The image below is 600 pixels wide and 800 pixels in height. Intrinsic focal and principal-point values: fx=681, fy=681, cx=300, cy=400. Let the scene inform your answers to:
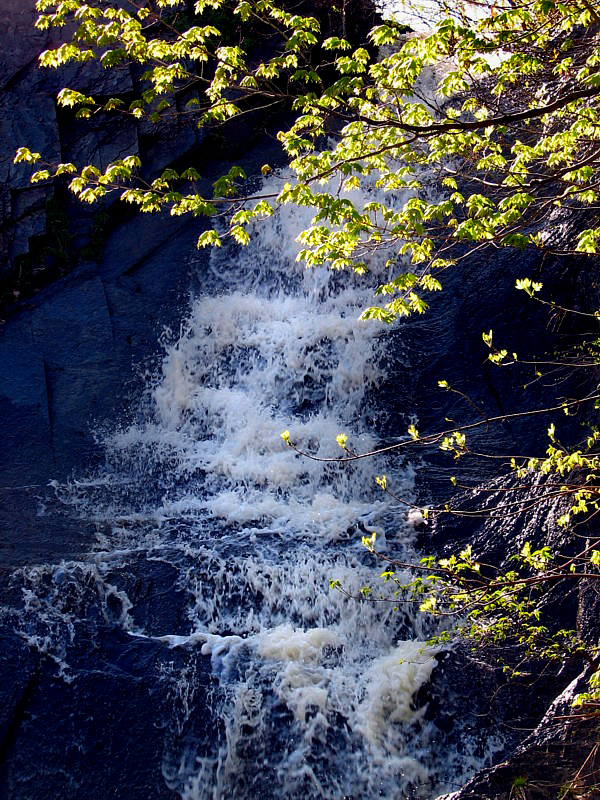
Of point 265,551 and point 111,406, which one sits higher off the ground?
point 111,406

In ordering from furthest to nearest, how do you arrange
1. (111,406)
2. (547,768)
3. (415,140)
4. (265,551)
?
(111,406) → (265,551) → (415,140) → (547,768)

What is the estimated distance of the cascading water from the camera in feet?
17.7

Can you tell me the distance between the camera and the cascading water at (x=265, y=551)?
5.40m

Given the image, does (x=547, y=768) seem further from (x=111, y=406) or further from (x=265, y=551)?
(x=111, y=406)

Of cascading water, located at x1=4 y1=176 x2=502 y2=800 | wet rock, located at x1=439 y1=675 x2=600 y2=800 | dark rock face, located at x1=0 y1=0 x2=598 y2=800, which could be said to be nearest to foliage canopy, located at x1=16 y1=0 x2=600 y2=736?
wet rock, located at x1=439 y1=675 x2=600 y2=800

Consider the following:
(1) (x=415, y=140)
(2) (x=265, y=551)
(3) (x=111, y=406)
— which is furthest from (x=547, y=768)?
(3) (x=111, y=406)

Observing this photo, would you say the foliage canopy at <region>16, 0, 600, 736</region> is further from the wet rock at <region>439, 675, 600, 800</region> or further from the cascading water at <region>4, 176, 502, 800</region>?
the cascading water at <region>4, 176, 502, 800</region>

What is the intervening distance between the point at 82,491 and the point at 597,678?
→ 19.6ft

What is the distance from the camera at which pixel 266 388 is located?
8.94m

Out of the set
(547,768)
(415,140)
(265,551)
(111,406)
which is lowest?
(547,768)

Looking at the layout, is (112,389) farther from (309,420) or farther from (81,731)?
(81,731)

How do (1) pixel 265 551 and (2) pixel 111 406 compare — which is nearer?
(1) pixel 265 551

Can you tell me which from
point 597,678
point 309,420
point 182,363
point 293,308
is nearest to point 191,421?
point 182,363

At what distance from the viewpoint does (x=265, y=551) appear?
689 cm
